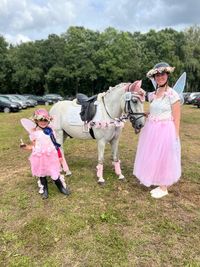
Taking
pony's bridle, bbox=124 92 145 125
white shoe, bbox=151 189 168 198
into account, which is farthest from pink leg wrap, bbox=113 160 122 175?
pony's bridle, bbox=124 92 145 125

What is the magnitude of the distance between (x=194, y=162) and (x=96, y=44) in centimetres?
4349

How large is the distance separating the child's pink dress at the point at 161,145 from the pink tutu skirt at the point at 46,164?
1490mm

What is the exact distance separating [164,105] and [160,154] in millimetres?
790

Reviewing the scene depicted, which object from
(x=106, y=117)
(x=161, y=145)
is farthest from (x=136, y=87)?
(x=161, y=145)

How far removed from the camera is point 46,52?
49.0m

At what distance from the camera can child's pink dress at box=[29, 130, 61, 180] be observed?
4.95 meters

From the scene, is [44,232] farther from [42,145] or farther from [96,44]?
[96,44]

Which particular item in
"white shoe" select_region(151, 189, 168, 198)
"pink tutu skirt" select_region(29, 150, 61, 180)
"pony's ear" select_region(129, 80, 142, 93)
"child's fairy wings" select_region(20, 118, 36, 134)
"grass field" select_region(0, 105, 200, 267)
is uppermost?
"pony's ear" select_region(129, 80, 142, 93)

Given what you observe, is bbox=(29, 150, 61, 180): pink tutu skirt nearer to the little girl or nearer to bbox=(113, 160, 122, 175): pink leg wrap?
the little girl

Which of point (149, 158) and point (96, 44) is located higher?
point (96, 44)

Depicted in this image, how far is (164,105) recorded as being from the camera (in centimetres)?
481

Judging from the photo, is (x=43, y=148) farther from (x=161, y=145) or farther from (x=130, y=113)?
(x=161, y=145)

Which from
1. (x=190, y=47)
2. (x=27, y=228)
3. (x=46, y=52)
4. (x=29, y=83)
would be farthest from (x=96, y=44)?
(x=27, y=228)

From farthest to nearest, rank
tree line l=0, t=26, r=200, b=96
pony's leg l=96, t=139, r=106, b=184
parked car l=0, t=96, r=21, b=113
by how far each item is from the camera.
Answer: tree line l=0, t=26, r=200, b=96 < parked car l=0, t=96, r=21, b=113 < pony's leg l=96, t=139, r=106, b=184
